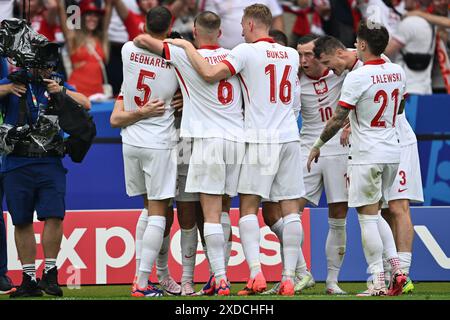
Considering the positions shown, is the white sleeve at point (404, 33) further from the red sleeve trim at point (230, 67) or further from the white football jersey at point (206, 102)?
the red sleeve trim at point (230, 67)

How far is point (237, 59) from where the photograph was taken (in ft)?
29.8

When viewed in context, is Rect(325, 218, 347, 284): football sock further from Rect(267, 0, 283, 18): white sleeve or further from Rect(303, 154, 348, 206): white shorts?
Rect(267, 0, 283, 18): white sleeve

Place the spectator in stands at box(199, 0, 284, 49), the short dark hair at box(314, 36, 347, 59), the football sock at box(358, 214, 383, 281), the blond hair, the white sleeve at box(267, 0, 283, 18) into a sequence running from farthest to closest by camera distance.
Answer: the white sleeve at box(267, 0, 283, 18) → the spectator in stands at box(199, 0, 284, 49) → the short dark hair at box(314, 36, 347, 59) → the blond hair → the football sock at box(358, 214, 383, 281)

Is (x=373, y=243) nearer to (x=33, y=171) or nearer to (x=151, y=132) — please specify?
(x=151, y=132)

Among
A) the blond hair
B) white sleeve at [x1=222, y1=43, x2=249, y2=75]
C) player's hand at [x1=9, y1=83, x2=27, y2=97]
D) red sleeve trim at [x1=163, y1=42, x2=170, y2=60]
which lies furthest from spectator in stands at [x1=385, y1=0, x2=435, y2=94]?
player's hand at [x1=9, y1=83, x2=27, y2=97]

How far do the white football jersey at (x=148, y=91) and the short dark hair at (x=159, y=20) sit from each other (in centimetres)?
22

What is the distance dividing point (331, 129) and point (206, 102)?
1.08 m

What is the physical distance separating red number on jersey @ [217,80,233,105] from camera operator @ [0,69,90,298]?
4.59ft

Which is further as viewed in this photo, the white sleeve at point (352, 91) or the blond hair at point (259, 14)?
the blond hair at point (259, 14)

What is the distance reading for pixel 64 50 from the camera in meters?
13.3

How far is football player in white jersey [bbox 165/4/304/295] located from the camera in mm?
9164

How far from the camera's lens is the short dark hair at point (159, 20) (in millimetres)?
9336

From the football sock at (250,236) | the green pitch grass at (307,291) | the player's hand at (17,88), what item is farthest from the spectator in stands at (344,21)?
the player's hand at (17,88)
